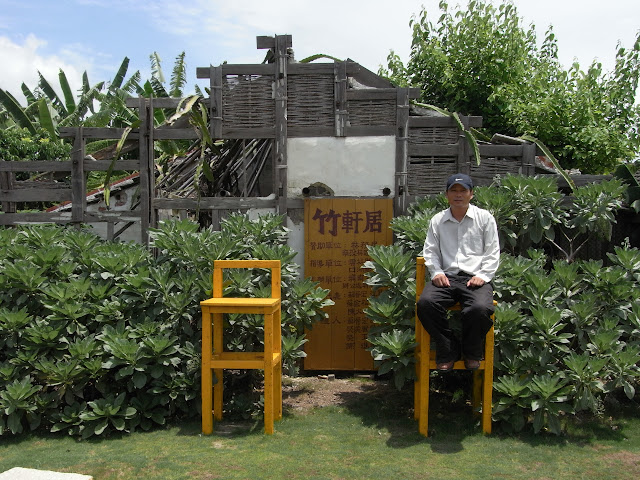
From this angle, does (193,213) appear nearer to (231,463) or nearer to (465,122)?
(465,122)

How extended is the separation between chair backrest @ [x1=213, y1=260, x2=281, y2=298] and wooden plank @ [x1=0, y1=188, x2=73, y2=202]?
2842mm

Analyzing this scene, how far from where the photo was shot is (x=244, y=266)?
5.01 metres

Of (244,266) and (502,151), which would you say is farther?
(502,151)

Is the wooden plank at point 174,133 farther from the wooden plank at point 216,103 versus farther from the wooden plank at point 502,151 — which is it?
the wooden plank at point 502,151

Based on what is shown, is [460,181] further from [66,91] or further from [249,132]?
[66,91]

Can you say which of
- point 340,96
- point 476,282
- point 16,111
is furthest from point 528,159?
point 16,111

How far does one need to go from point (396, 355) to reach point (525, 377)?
3.49 feet

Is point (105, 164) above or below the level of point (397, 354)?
above

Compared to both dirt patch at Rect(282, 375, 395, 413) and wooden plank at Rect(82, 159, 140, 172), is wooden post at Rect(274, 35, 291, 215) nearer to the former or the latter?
wooden plank at Rect(82, 159, 140, 172)

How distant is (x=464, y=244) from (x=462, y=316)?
1.96ft

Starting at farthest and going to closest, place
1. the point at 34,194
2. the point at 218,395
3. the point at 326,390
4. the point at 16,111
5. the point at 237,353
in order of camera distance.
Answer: the point at 16,111 → the point at 34,194 → the point at 326,390 → the point at 218,395 → the point at 237,353

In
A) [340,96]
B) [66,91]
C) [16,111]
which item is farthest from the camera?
[66,91]

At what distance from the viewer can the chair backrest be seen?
500cm

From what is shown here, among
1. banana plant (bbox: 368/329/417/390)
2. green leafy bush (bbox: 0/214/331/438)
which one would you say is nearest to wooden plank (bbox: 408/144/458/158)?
green leafy bush (bbox: 0/214/331/438)
